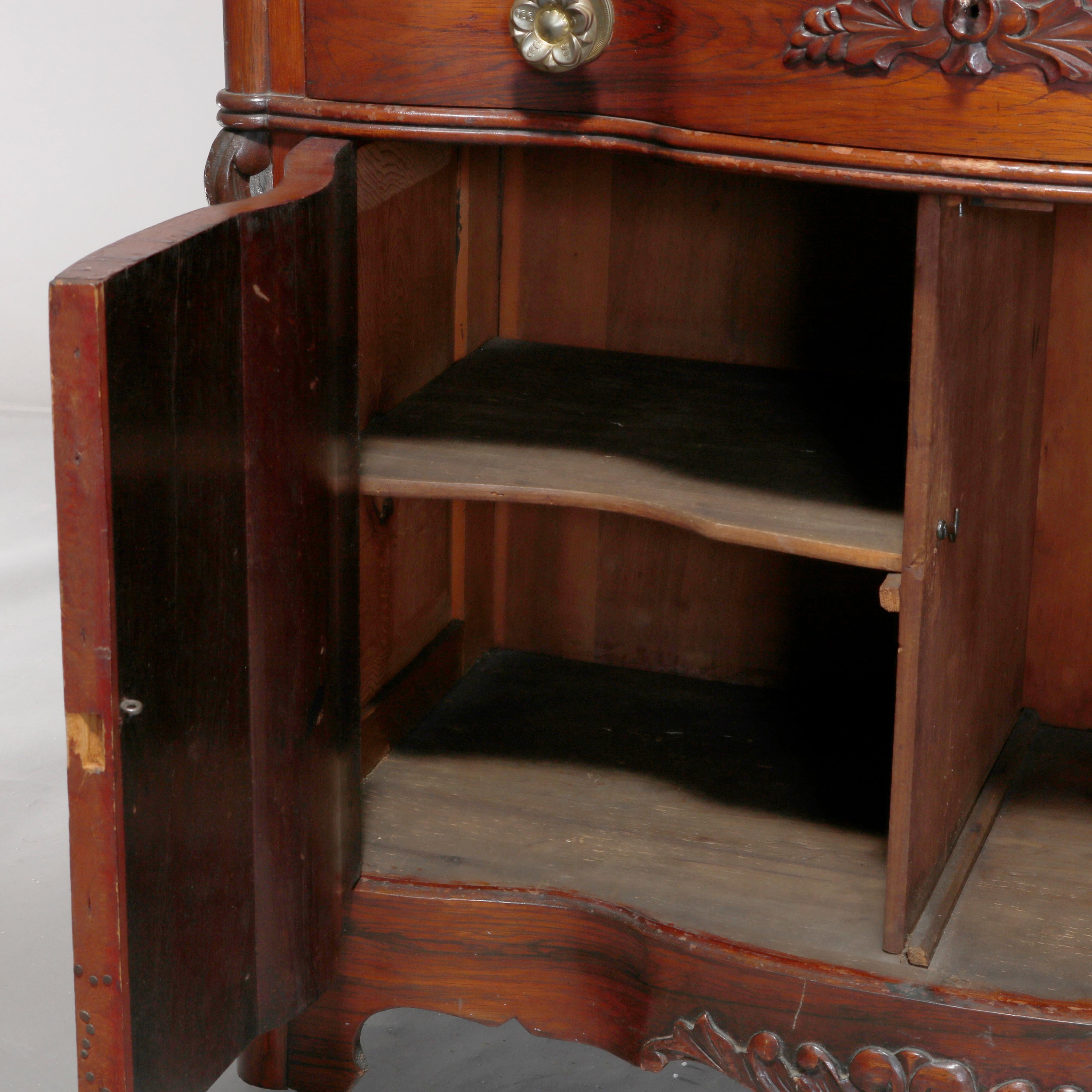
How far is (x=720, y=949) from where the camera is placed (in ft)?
3.78

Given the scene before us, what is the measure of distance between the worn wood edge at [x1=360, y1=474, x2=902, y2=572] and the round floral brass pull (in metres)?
0.30

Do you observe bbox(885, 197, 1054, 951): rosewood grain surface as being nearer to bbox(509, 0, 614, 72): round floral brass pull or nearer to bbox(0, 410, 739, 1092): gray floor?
bbox(509, 0, 614, 72): round floral brass pull

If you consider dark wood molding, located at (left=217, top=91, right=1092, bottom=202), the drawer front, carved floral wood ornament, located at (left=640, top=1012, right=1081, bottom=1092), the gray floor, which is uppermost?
the drawer front

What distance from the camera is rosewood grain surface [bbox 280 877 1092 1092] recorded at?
1.10 metres

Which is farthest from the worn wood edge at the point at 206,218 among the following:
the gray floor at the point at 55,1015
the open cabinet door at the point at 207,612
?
the gray floor at the point at 55,1015

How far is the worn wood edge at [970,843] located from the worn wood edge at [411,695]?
1.61 feet

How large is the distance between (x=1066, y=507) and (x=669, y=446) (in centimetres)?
42

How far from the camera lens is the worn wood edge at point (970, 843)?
1141mm

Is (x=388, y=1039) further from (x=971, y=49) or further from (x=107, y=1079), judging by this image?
(x=971, y=49)

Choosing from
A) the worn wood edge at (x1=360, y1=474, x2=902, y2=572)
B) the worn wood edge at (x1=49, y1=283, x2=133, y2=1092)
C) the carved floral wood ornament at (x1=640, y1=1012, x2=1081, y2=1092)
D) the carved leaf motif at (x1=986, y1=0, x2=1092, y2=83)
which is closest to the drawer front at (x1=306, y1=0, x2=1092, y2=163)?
the carved leaf motif at (x1=986, y1=0, x2=1092, y2=83)

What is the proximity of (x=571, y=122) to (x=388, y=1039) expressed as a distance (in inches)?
36.6

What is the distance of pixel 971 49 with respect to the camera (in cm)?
91

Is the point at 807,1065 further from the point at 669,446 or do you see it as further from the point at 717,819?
the point at 669,446

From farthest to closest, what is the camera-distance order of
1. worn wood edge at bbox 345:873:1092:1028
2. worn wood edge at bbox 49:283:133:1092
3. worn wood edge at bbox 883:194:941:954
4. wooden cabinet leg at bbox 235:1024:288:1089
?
wooden cabinet leg at bbox 235:1024:288:1089 → worn wood edge at bbox 345:873:1092:1028 → worn wood edge at bbox 883:194:941:954 → worn wood edge at bbox 49:283:133:1092
